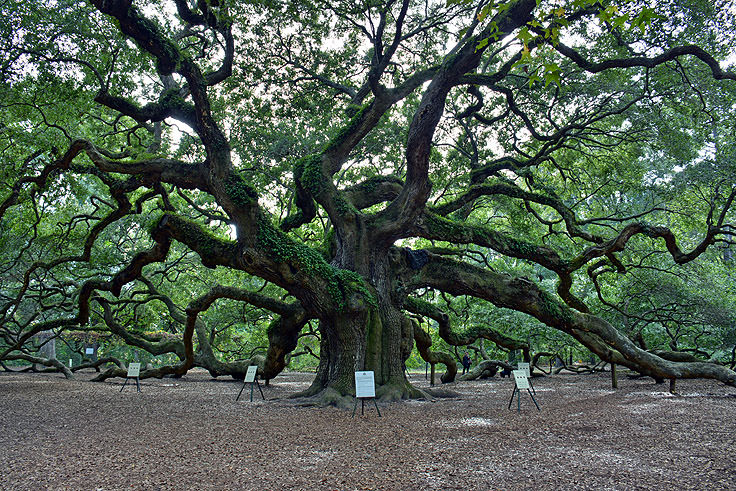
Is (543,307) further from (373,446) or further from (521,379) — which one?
(373,446)

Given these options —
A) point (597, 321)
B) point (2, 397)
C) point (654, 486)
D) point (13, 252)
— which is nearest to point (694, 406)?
point (597, 321)

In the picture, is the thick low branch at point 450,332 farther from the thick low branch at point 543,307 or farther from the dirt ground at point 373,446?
the dirt ground at point 373,446

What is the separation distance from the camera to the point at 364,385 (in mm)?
6941

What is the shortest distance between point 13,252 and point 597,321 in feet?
64.5

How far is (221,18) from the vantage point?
796 cm

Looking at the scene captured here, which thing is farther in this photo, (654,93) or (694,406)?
(654,93)

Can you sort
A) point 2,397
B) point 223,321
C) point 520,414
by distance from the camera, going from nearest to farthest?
point 520,414 < point 2,397 < point 223,321

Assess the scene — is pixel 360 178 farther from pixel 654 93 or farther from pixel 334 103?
pixel 654 93

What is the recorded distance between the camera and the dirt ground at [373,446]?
3764 mm

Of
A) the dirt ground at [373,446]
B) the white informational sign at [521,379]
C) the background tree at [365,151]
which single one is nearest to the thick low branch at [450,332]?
the background tree at [365,151]

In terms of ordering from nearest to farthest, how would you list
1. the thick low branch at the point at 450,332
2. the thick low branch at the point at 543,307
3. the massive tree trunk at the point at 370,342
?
the massive tree trunk at the point at 370,342
the thick low branch at the point at 543,307
the thick low branch at the point at 450,332

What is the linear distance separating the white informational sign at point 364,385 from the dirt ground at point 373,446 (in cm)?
40

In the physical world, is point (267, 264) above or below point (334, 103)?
below

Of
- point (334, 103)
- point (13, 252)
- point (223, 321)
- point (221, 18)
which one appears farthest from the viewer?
point (223, 321)
